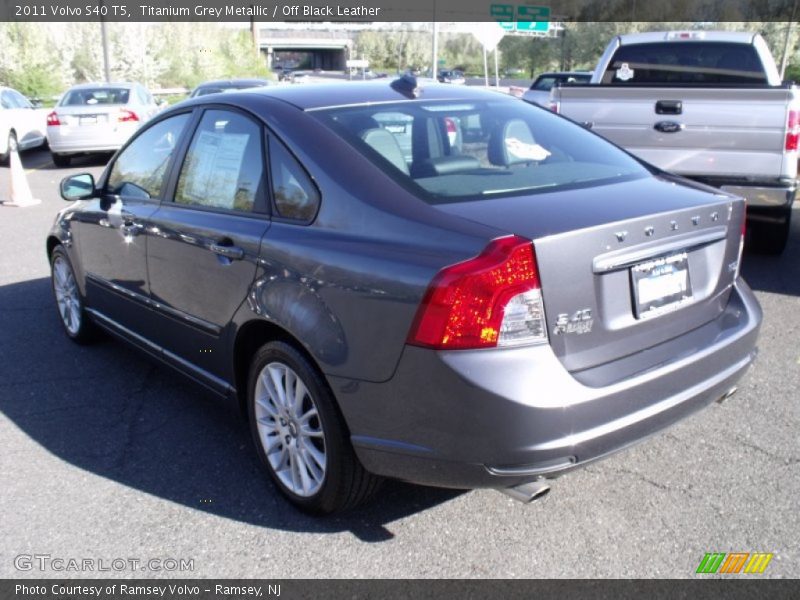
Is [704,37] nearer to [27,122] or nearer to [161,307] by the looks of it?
[161,307]

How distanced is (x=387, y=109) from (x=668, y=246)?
1361 mm

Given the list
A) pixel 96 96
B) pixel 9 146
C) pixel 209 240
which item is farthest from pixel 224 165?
pixel 9 146

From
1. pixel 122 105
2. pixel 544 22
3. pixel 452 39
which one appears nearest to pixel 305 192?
pixel 122 105

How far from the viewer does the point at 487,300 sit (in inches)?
97.2

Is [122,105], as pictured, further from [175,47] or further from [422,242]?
[175,47]

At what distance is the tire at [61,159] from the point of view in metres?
15.5

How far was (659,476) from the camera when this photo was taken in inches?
135

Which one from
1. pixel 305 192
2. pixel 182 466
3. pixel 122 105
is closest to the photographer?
pixel 305 192

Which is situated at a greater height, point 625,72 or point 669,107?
point 625,72

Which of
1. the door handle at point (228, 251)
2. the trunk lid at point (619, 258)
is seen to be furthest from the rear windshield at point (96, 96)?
the trunk lid at point (619, 258)

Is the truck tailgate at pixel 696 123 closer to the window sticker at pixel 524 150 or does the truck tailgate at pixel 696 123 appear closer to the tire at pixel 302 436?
the window sticker at pixel 524 150

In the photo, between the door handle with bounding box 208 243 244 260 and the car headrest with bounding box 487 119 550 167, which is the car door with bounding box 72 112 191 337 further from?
the car headrest with bounding box 487 119 550 167

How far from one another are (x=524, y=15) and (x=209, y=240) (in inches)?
1288

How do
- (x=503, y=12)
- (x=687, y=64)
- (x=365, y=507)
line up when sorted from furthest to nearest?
1. (x=503, y=12)
2. (x=687, y=64)
3. (x=365, y=507)
